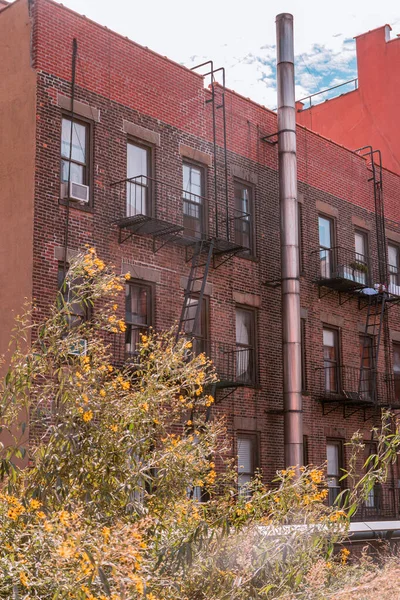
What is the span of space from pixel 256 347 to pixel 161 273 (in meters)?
3.73

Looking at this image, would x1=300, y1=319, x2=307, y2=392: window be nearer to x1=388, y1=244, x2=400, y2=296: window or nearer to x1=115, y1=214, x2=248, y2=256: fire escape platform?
x1=115, y1=214, x2=248, y2=256: fire escape platform

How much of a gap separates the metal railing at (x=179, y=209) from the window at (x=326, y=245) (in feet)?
10.5

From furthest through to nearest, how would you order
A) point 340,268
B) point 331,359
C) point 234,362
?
1. point 340,268
2. point 331,359
3. point 234,362

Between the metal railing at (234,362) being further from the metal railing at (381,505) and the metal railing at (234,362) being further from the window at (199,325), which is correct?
the metal railing at (381,505)

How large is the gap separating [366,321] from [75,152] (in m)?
11.1

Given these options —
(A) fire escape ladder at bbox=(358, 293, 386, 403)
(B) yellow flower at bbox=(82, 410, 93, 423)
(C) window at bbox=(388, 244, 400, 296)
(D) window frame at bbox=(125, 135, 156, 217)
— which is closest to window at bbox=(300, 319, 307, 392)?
(A) fire escape ladder at bbox=(358, 293, 386, 403)

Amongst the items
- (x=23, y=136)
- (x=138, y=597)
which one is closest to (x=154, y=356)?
(x=138, y=597)

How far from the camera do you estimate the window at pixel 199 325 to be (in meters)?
21.1

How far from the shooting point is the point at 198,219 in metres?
22.1

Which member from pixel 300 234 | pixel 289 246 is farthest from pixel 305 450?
pixel 300 234

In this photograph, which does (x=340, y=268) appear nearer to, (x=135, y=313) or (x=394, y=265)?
(x=394, y=265)

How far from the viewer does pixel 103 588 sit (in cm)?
662

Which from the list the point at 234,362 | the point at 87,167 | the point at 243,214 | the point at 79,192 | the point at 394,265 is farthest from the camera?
the point at 394,265

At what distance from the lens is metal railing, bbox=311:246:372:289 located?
81.1ft
